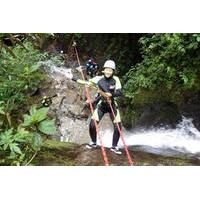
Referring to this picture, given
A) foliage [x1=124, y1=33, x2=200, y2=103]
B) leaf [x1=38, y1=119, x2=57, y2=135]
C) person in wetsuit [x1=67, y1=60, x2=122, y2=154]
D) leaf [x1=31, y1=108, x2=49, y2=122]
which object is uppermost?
foliage [x1=124, y1=33, x2=200, y2=103]

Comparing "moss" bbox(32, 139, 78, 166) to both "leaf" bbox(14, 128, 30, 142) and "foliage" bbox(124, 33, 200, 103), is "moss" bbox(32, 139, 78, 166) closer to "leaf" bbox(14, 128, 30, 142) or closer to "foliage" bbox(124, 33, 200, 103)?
"leaf" bbox(14, 128, 30, 142)

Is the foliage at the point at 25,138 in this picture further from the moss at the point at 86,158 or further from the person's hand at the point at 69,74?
the person's hand at the point at 69,74

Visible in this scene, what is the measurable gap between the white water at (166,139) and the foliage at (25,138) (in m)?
0.68

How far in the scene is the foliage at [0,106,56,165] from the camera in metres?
2.82

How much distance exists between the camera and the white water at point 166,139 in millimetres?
3514

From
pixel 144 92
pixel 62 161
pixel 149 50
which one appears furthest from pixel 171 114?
pixel 62 161

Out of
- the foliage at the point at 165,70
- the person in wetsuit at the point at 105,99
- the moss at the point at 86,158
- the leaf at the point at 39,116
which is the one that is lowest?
the moss at the point at 86,158

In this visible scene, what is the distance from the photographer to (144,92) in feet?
13.5

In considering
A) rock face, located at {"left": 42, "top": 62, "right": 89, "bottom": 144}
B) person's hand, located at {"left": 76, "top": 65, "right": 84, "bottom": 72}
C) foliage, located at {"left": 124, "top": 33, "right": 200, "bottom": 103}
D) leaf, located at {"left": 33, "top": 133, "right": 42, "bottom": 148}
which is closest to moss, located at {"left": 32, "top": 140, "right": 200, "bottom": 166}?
leaf, located at {"left": 33, "top": 133, "right": 42, "bottom": 148}

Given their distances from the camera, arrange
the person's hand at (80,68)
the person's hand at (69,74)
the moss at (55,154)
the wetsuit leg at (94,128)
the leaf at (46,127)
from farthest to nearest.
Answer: the person's hand at (69,74)
the person's hand at (80,68)
the wetsuit leg at (94,128)
the moss at (55,154)
the leaf at (46,127)

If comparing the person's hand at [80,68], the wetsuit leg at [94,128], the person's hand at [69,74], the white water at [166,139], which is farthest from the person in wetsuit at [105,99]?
the person's hand at [69,74]

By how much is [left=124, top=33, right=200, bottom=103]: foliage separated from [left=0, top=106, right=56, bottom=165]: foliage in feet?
4.34

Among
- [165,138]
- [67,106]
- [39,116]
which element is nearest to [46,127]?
[39,116]
